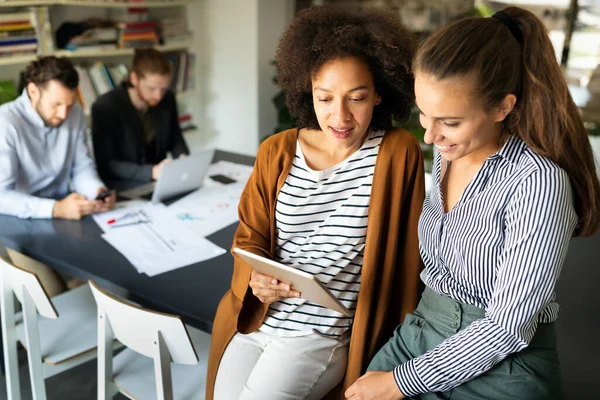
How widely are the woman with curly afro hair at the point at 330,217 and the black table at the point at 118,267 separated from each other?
13 cm

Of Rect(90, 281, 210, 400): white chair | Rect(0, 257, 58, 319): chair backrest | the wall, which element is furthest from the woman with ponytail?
the wall

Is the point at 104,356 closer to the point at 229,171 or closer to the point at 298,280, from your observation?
the point at 298,280

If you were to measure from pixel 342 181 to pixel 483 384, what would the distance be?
0.58 m

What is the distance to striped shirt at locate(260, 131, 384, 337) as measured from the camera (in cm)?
140

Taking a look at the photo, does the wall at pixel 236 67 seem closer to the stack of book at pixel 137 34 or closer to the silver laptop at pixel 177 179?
the stack of book at pixel 137 34

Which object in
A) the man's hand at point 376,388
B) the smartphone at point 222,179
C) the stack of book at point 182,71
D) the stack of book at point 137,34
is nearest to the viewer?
the man's hand at point 376,388

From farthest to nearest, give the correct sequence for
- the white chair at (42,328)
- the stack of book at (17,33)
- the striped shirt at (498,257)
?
the stack of book at (17,33), the white chair at (42,328), the striped shirt at (498,257)

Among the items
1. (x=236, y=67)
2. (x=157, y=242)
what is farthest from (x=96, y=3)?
(x=157, y=242)

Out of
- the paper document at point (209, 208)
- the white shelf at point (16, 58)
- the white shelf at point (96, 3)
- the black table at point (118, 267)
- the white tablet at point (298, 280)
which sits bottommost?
the black table at point (118, 267)

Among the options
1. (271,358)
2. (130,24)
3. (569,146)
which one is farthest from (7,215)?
(130,24)

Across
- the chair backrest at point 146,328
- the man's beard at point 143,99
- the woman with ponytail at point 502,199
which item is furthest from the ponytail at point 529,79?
the man's beard at point 143,99

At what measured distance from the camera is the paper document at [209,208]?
2.10 metres

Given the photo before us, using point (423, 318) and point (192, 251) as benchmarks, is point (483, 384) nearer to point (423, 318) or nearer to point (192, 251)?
point (423, 318)

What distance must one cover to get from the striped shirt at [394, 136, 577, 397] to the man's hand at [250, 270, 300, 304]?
1.08ft
